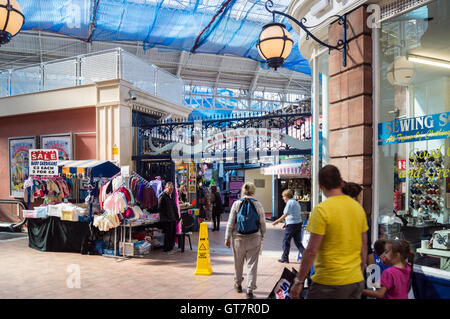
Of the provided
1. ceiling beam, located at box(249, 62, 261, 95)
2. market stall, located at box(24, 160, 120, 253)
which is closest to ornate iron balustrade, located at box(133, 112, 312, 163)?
market stall, located at box(24, 160, 120, 253)

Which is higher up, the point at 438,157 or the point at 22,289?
the point at 438,157

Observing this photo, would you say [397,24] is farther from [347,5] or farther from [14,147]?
[14,147]

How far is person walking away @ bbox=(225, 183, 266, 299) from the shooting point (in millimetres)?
4777

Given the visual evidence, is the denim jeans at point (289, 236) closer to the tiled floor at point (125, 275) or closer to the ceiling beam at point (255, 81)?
the tiled floor at point (125, 275)

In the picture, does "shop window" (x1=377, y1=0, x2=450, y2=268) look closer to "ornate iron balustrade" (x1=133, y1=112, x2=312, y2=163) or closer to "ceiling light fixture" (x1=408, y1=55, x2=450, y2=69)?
"ceiling light fixture" (x1=408, y1=55, x2=450, y2=69)

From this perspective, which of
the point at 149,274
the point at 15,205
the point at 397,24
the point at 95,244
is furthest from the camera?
the point at 15,205

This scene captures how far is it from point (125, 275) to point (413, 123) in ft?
17.3

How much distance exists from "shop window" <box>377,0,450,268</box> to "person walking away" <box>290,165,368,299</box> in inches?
86.8

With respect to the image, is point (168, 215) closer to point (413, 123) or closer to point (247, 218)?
point (247, 218)

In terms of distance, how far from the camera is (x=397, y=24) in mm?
4492

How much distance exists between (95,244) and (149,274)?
2.33 m

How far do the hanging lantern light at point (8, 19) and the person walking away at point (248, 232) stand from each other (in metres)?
4.00

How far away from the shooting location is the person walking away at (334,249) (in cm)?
Result: 249
